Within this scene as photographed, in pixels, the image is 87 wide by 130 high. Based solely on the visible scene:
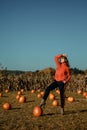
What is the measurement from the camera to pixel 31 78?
83.7 ft

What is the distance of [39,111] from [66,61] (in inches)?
92.4

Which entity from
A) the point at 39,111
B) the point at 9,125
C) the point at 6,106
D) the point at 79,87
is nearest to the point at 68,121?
the point at 39,111

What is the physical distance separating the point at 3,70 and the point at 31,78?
9.10 feet

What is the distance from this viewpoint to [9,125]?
913 cm

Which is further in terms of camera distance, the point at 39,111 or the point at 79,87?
the point at 79,87

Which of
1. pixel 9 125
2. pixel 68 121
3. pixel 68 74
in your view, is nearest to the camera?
pixel 9 125

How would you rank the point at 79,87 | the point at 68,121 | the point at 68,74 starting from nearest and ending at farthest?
the point at 68,121 < the point at 68,74 < the point at 79,87

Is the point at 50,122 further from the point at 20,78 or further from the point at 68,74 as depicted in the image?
the point at 20,78

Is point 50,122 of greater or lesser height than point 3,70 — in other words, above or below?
below

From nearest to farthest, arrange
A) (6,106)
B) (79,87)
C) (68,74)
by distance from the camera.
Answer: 1. (68,74)
2. (6,106)
3. (79,87)

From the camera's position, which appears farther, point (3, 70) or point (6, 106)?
point (3, 70)

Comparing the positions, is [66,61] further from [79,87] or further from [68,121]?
[79,87]

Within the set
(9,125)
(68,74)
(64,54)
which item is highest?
(64,54)

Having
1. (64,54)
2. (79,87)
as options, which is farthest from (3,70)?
(64,54)
